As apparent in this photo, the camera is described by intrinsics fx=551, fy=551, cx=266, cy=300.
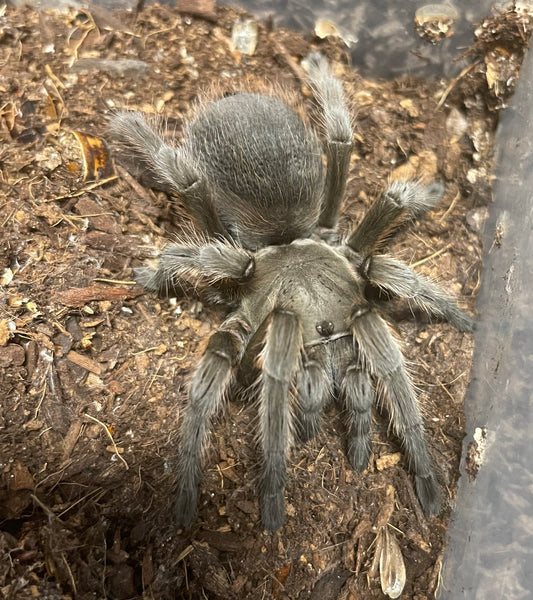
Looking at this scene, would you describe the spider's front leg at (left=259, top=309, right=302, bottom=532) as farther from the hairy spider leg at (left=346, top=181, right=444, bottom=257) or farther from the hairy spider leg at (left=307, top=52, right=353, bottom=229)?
the hairy spider leg at (left=307, top=52, right=353, bottom=229)

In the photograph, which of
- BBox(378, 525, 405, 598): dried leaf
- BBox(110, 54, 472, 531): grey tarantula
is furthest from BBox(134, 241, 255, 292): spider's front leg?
BBox(378, 525, 405, 598): dried leaf

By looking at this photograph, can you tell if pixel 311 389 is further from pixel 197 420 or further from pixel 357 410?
pixel 197 420

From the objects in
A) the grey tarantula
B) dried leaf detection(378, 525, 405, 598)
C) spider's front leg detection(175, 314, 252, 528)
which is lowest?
dried leaf detection(378, 525, 405, 598)

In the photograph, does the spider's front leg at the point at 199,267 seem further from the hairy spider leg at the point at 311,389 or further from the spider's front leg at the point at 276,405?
the hairy spider leg at the point at 311,389

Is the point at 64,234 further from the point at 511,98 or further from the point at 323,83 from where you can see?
the point at 511,98

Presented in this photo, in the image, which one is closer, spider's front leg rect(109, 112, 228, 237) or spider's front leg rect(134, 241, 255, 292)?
spider's front leg rect(134, 241, 255, 292)

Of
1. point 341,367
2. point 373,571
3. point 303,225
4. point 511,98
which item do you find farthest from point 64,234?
point 511,98

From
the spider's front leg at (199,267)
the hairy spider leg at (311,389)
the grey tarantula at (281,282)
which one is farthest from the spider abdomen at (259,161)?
the hairy spider leg at (311,389)
